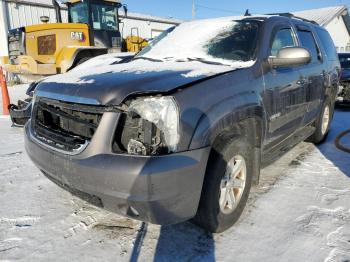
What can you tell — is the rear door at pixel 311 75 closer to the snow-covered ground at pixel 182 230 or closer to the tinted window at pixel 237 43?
the tinted window at pixel 237 43

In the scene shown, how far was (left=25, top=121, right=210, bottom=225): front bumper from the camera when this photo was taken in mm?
2174

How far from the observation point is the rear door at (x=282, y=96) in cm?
333

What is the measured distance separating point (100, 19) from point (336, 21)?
30017 millimetres

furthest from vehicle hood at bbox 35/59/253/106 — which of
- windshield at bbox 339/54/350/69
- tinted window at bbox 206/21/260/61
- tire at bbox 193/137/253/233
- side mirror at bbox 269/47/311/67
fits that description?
windshield at bbox 339/54/350/69

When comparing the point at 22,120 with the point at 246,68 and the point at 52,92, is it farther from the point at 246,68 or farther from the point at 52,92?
the point at 246,68

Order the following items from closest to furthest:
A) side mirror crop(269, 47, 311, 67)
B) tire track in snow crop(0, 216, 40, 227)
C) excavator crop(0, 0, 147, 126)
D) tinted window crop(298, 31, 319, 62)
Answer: tire track in snow crop(0, 216, 40, 227), side mirror crop(269, 47, 311, 67), tinted window crop(298, 31, 319, 62), excavator crop(0, 0, 147, 126)

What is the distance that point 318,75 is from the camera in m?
4.57

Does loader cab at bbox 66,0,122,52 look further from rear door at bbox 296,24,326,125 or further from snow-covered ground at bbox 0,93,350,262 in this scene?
snow-covered ground at bbox 0,93,350,262

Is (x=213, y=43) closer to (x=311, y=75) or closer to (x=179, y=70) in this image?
(x=179, y=70)

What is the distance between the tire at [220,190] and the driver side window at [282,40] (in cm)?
127

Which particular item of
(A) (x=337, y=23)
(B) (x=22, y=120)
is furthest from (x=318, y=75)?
(A) (x=337, y=23)

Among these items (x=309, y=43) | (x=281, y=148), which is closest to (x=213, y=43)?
(x=281, y=148)

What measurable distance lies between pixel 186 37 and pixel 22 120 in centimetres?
331

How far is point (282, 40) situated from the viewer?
3.90 m
